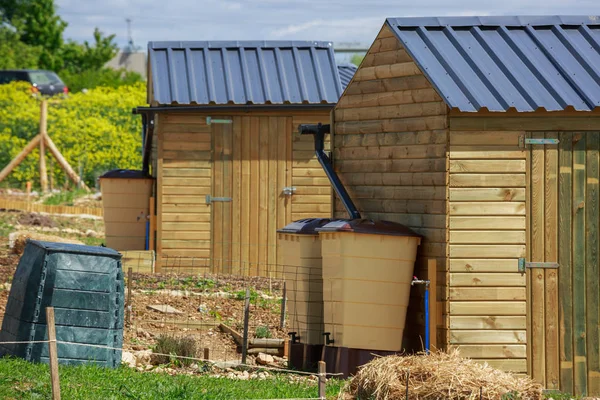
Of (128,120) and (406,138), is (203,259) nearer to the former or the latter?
(406,138)

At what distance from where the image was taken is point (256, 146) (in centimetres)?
1802

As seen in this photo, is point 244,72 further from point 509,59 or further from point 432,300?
point 432,300

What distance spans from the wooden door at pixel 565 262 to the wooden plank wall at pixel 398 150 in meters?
0.91

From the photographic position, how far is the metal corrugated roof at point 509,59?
10672 mm

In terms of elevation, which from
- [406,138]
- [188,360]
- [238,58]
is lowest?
[188,360]

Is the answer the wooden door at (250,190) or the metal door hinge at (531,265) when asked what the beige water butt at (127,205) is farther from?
the metal door hinge at (531,265)

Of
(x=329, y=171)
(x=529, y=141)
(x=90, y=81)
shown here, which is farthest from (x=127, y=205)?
(x=90, y=81)

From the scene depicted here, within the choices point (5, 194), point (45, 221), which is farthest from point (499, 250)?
point (5, 194)

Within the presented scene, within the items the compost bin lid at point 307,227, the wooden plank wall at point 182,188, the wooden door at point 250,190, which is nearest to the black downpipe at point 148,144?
the wooden plank wall at point 182,188

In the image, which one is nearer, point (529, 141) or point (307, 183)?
point (529, 141)

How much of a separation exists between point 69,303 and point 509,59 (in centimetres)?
504

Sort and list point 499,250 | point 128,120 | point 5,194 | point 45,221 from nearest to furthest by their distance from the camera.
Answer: point 499,250 < point 45,221 < point 5,194 < point 128,120

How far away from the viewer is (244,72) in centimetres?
1828

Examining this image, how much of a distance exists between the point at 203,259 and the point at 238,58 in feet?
11.4
